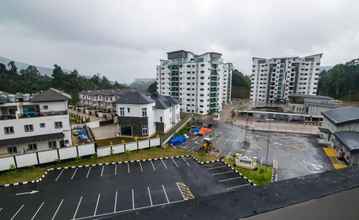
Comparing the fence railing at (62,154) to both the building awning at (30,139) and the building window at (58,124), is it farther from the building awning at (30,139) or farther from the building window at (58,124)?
the building window at (58,124)

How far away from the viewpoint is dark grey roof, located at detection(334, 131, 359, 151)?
15.5m

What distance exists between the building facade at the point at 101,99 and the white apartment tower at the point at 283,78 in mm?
40133

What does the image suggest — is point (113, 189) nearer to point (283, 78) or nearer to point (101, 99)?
point (101, 99)

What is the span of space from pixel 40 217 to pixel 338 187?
11888mm

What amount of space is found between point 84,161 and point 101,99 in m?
30.1

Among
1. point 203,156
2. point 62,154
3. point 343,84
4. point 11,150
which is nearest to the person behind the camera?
point 62,154

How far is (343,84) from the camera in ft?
169

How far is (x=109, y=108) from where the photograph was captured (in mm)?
40875

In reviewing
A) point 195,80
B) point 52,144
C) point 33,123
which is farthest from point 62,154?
point 195,80

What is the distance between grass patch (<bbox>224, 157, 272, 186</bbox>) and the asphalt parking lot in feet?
2.66

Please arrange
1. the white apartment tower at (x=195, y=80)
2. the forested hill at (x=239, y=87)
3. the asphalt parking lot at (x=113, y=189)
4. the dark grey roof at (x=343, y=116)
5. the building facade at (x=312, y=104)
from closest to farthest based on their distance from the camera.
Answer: the asphalt parking lot at (x=113, y=189), the dark grey roof at (x=343, y=116), the building facade at (x=312, y=104), the white apartment tower at (x=195, y=80), the forested hill at (x=239, y=87)

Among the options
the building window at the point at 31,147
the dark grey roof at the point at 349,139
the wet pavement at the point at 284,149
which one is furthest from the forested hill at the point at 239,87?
the building window at the point at 31,147

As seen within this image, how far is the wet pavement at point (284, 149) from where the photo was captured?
1467cm

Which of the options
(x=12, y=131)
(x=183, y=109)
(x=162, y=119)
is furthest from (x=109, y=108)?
(x=12, y=131)
